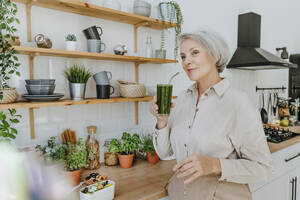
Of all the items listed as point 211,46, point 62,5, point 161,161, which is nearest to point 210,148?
point 211,46

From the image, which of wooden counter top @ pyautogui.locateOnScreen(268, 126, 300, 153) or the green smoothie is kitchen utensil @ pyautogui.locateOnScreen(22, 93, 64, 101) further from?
wooden counter top @ pyautogui.locateOnScreen(268, 126, 300, 153)

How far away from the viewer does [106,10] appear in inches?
55.8

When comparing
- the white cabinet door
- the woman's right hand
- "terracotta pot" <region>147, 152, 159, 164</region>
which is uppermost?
the woman's right hand

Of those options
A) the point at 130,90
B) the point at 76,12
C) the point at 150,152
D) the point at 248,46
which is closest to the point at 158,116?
the point at 130,90

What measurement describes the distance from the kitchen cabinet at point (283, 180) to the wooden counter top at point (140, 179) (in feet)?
2.43

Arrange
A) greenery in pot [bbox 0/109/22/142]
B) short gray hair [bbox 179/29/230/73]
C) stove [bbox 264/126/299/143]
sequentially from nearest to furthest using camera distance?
greenery in pot [bbox 0/109/22/142], short gray hair [bbox 179/29/230/73], stove [bbox 264/126/299/143]

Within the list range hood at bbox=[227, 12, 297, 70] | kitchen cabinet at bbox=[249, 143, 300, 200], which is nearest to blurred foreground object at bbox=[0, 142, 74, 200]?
kitchen cabinet at bbox=[249, 143, 300, 200]

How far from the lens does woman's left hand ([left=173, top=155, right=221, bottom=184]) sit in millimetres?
1000

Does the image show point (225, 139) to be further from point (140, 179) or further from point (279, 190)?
point (279, 190)

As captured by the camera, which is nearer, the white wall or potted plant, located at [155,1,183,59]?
the white wall

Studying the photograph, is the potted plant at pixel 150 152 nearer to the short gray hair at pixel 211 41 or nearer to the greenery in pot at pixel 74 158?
the greenery in pot at pixel 74 158

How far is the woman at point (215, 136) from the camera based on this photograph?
1.07 m

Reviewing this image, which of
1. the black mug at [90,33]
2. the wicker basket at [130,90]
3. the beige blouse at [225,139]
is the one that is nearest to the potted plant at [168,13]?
the wicker basket at [130,90]

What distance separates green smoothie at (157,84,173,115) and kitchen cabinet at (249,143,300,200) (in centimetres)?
105
